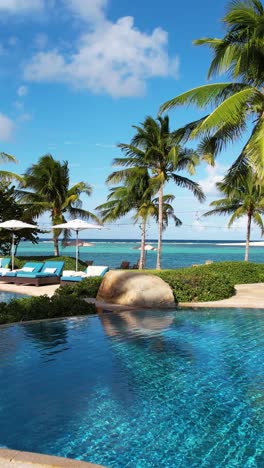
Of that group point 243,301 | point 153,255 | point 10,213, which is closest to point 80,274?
point 243,301

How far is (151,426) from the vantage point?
4988 mm

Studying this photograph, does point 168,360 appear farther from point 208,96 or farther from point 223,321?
point 208,96

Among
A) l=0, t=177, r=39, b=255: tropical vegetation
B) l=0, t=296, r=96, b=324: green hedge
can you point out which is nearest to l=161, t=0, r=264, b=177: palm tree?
l=0, t=296, r=96, b=324: green hedge

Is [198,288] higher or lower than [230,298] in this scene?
higher

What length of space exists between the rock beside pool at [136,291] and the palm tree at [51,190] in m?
14.1

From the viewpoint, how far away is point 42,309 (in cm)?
1114

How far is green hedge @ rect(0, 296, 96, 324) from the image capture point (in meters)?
10.7

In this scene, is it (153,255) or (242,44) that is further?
(153,255)

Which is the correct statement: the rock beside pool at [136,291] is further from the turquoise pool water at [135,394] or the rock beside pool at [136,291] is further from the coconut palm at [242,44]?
the coconut palm at [242,44]

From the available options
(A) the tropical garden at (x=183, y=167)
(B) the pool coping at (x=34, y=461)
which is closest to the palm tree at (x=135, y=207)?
(A) the tropical garden at (x=183, y=167)

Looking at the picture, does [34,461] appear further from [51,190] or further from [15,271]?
[51,190]

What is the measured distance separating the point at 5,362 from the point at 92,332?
279 centimetres

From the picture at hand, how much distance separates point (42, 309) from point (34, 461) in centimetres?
776

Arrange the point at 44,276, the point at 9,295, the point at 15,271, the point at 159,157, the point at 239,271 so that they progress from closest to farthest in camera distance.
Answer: the point at 9,295 → the point at 44,276 → the point at 15,271 → the point at 239,271 → the point at 159,157
